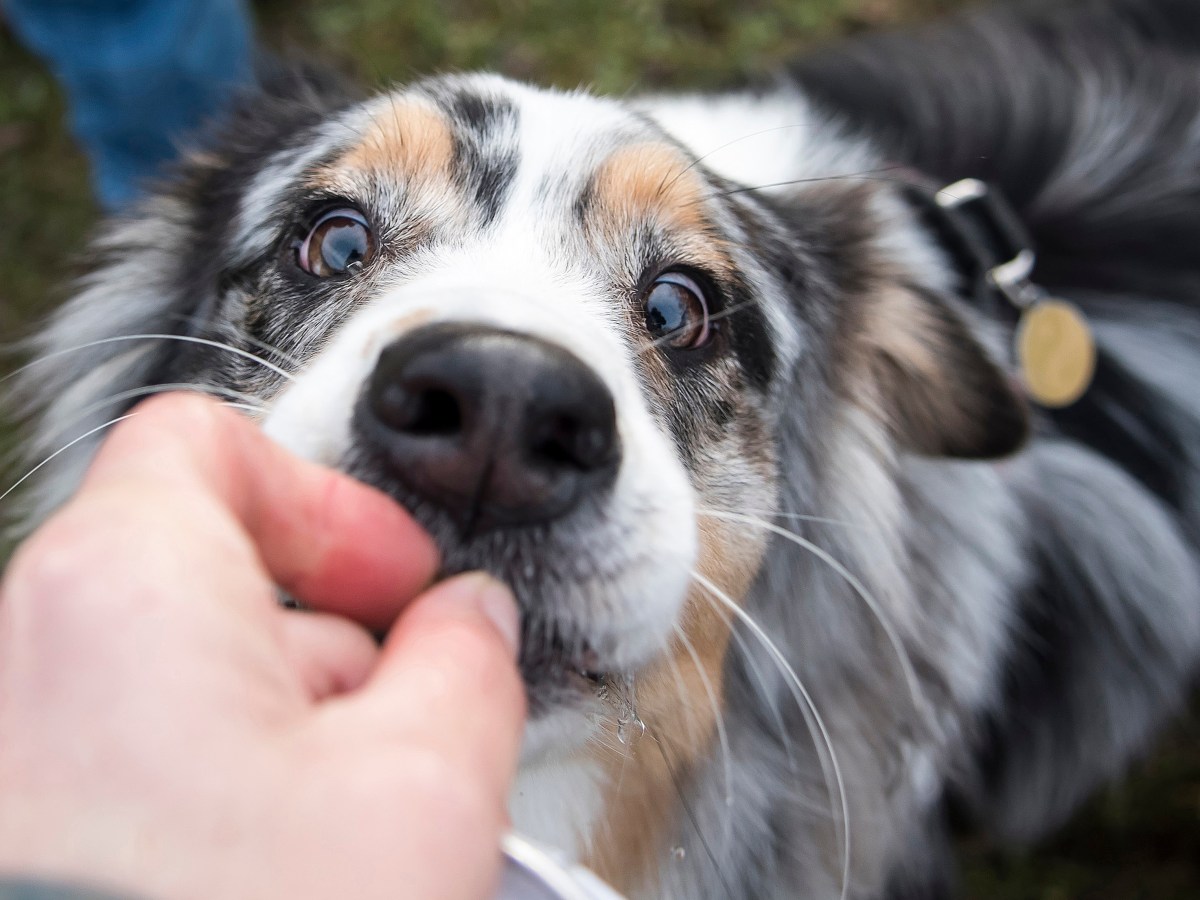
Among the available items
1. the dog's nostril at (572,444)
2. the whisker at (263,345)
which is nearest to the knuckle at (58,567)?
the dog's nostril at (572,444)

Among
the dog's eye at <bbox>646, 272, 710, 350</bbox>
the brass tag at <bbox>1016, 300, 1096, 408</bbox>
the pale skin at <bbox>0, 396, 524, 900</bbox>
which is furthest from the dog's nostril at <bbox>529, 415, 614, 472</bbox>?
the brass tag at <bbox>1016, 300, 1096, 408</bbox>

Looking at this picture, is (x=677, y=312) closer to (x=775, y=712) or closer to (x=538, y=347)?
(x=538, y=347)

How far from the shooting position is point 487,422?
1188 millimetres

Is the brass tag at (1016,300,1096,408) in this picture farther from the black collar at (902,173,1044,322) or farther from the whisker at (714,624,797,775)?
the whisker at (714,624,797,775)

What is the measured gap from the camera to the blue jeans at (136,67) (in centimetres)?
325

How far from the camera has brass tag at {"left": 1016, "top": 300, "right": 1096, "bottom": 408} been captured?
2.46m

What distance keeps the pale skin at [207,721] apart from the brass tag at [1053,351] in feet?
6.58

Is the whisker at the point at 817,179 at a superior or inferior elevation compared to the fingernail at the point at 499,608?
superior

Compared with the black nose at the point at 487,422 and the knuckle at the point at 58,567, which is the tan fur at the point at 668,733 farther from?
the knuckle at the point at 58,567

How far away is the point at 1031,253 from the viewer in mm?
2732

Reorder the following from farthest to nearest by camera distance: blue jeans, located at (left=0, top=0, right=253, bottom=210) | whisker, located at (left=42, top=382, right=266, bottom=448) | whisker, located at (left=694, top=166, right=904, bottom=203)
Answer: blue jeans, located at (left=0, top=0, right=253, bottom=210)
whisker, located at (left=694, top=166, right=904, bottom=203)
whisker, located at (left=42, top=382, right=266, bottom=448)

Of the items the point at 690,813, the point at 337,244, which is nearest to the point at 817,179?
the point at 337,244

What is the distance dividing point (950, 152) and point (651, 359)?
1.79 meters

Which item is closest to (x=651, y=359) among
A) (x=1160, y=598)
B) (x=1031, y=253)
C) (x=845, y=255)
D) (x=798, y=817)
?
(x=845, y=255)
